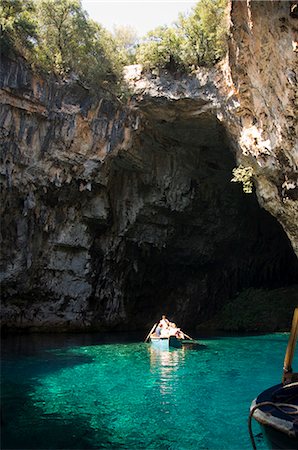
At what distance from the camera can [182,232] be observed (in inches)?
829

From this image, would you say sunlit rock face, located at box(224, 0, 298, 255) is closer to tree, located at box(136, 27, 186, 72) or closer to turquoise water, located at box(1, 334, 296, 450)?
tree, located at box(136, 27, 186, 72)

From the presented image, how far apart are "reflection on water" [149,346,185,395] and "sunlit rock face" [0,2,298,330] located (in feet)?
18.4

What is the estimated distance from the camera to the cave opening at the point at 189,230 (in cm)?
1767

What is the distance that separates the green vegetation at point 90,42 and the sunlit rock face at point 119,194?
1.92 ft

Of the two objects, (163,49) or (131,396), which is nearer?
(131,396)

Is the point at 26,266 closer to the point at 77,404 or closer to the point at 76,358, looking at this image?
the point at 76,358

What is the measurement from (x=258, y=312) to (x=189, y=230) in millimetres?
6256

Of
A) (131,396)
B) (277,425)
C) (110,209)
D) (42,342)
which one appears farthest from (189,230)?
(277,425)

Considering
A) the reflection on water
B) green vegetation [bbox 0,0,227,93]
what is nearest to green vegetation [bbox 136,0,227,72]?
green vegetation [bbox 0,0,227,93]

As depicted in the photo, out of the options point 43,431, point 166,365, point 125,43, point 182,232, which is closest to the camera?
point 43,431

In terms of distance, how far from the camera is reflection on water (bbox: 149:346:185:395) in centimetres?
850

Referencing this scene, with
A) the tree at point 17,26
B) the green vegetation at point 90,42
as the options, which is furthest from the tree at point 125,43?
the tree at point 17,26

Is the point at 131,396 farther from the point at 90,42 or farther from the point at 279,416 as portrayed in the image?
the point at 90,42

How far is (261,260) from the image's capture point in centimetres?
2530
